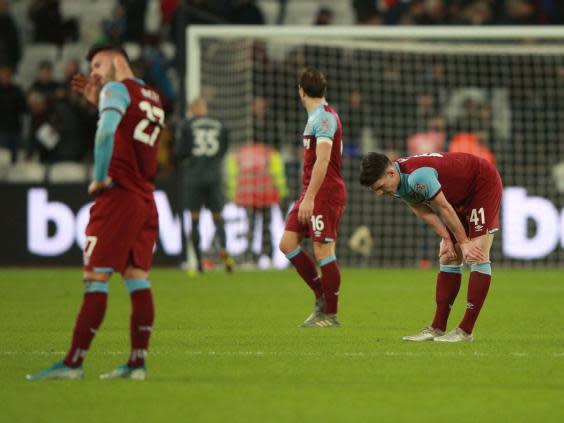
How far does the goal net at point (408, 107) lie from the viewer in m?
17.6

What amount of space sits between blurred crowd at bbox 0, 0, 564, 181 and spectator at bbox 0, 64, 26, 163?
0.05 ft

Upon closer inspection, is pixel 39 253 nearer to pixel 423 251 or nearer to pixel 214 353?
pixel 423 251

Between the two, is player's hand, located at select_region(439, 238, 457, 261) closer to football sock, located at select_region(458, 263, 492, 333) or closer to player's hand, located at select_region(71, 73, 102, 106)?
football sock, located at select_region(458, 263, 492, 333)

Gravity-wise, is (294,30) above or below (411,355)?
above

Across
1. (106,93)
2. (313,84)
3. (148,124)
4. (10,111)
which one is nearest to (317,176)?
(313,84)

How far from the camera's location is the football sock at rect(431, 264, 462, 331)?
339 inches

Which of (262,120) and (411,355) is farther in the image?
(262,120)

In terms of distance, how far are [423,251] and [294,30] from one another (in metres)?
3.82

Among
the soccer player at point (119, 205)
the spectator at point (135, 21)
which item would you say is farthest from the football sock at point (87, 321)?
the spectator at point (135, 21)

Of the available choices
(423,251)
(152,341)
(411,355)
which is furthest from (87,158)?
(411,355)

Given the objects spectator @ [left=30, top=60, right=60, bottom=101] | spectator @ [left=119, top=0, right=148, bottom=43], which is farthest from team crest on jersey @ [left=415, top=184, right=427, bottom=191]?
spectator @ [left=119, top=0, right=148, bottom=43]

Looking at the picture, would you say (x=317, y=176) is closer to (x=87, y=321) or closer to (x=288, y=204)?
(x=87, y=321)

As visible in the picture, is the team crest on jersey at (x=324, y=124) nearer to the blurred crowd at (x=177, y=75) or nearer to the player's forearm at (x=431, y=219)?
the player's forearm at (x=431, y=219)

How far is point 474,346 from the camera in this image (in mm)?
8250
